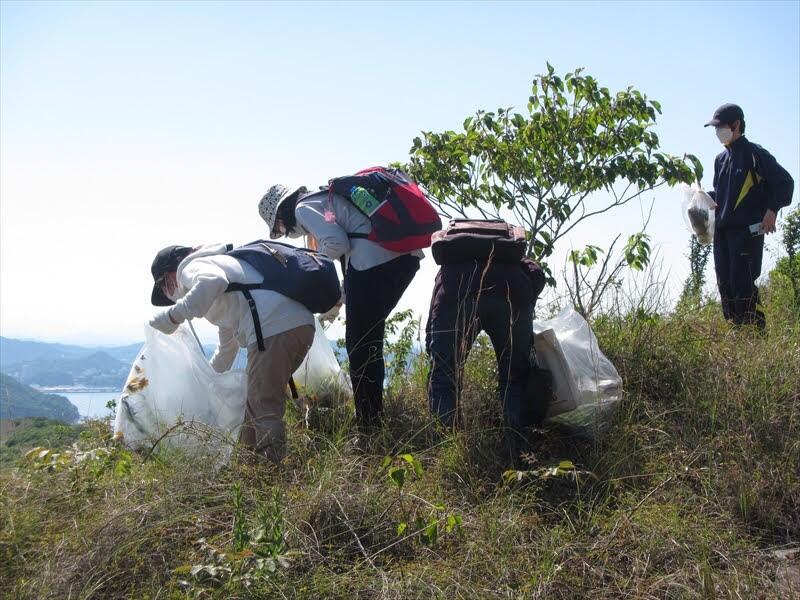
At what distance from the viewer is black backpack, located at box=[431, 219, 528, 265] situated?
3793mm

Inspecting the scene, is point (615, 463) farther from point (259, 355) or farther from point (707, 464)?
point (259, 355)

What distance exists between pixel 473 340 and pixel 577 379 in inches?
20.9

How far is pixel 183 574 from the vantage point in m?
2.87

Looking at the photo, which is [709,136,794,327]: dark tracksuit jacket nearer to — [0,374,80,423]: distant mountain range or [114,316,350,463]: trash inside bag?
[114,316,350,463]: trash inside bag

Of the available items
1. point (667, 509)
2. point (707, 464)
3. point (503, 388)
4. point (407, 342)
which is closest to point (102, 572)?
point (503, 388)

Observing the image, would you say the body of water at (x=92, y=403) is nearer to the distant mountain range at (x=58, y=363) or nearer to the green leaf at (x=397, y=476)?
the distant mountain range at (x=58, y=363)

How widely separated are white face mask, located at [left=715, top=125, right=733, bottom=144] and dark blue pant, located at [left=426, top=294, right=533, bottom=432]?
237 centimetres

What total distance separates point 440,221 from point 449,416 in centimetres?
97

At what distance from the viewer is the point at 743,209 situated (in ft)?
17.2

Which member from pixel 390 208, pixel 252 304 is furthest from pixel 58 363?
pixel 390 208

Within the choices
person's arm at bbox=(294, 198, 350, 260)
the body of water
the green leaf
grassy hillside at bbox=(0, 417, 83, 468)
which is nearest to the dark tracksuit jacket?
person's arm at bbox=(294, 198, 350, 260)

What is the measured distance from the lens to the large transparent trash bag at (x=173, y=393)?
13.1 ft

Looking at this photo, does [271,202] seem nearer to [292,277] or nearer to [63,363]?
[292,277]

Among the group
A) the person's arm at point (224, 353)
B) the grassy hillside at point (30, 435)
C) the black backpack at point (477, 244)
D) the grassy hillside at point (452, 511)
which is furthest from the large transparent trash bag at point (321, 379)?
the grassy hillside at point (30, 435)
